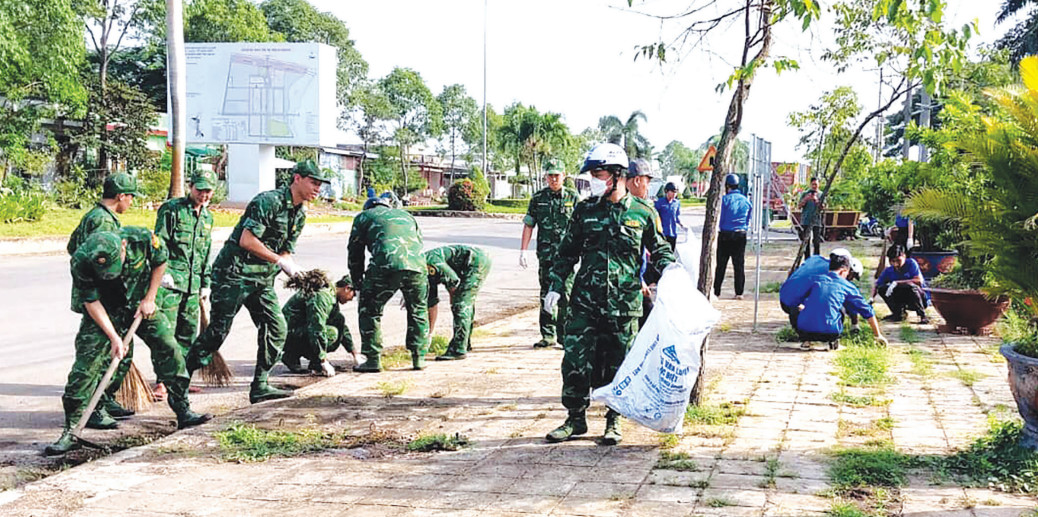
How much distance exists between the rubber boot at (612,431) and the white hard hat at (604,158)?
144 cm

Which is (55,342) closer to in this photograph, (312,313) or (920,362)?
(312,313)

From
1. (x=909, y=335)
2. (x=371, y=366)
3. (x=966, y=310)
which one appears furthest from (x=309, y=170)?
(x=966, y=310)

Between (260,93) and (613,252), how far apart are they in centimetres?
3207

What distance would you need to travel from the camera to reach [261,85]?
115ft

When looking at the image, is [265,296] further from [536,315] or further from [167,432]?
[536,315]

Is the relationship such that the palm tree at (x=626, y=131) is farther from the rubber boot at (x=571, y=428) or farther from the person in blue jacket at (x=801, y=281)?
the rubber boot at (x=571, y=428)

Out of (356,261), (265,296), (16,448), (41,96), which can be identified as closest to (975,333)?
(356,261)

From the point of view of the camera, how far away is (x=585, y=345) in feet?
17.9

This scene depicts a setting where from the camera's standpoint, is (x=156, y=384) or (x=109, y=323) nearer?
(x=109, y=323)

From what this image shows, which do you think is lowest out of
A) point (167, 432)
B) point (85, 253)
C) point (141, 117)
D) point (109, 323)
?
point (167, 432)

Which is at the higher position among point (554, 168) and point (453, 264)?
point (554, 168)

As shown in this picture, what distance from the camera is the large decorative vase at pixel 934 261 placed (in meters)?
12.4

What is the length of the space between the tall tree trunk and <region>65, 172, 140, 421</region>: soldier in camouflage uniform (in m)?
3.77

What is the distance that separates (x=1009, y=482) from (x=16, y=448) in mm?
5517
